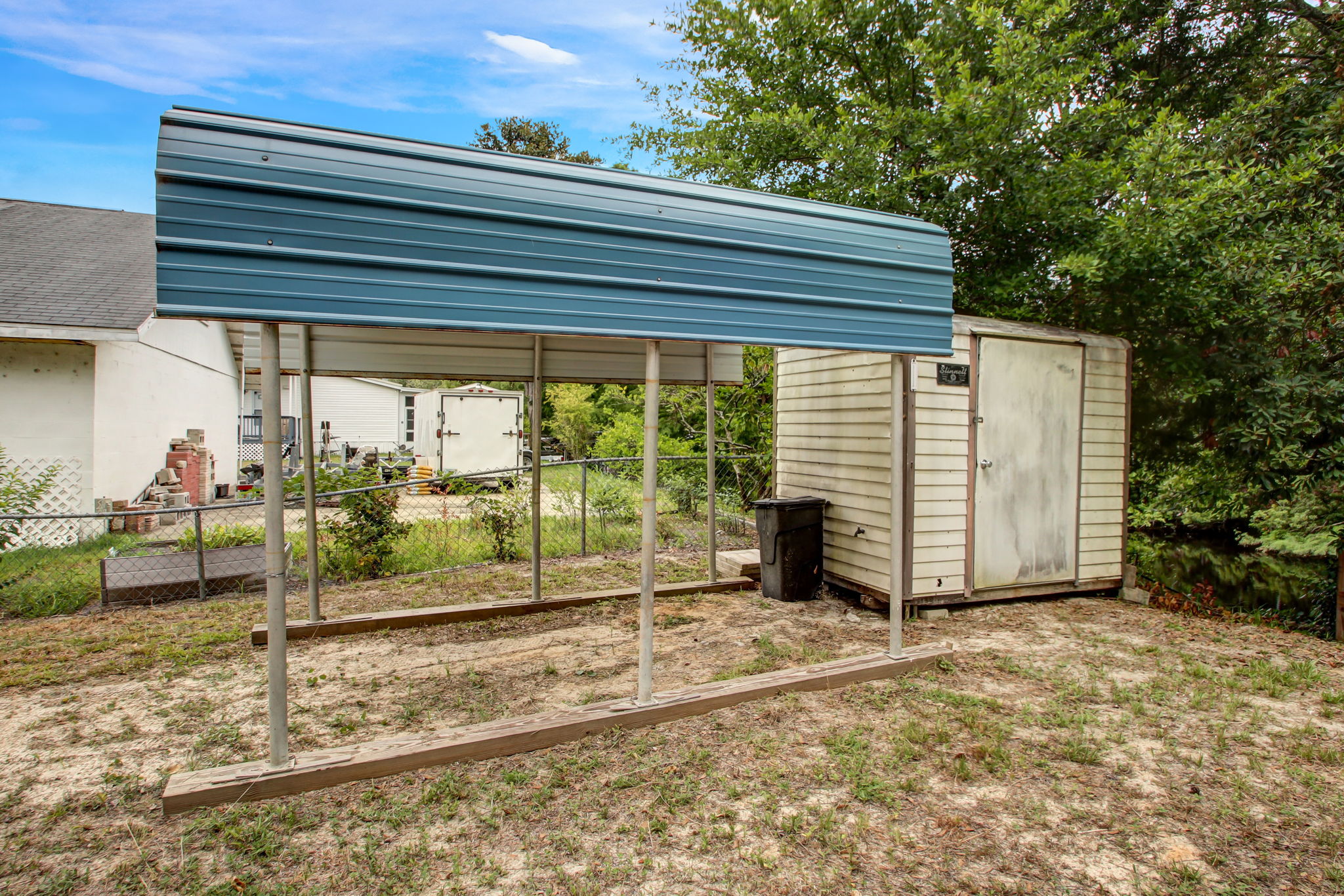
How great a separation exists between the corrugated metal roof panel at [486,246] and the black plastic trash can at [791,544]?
2.30m

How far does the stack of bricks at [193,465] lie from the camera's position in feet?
37.0

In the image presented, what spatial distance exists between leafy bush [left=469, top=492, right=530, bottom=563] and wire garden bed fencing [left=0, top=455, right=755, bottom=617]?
1cm

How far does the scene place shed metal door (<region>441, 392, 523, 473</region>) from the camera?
14.9 meters

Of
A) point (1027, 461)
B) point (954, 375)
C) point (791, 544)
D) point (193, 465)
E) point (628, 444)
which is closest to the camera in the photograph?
point (954, 375)

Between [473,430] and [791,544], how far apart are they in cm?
1076

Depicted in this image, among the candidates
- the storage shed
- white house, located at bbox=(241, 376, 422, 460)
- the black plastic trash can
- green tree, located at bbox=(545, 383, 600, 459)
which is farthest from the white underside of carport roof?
white house, located at bbox=(241, 376, 422, 460)

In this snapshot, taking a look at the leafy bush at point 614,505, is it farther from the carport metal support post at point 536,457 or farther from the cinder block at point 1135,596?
the cinder block at point 1135,596

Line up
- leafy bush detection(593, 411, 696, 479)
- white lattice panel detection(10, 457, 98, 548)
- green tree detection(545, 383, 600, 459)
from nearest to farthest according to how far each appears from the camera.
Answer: white lattice panel detection(10, 457, 98, 548), leafy bush detection(593, 411, 696, 479), green tree detection(545, 383, 600, 459)

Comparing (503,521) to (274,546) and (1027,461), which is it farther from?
(1027,461)

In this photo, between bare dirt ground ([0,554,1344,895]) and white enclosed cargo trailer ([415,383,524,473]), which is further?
white enclosed cargo trailer ([415,383,524,473])

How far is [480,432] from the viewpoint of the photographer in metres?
15.1

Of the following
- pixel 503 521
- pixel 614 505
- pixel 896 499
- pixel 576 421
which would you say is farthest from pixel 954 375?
pixel 576 421

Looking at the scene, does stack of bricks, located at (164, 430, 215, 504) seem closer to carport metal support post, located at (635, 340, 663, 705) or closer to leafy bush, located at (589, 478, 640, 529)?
leafy bush, located at (589, 478, 640, 529)

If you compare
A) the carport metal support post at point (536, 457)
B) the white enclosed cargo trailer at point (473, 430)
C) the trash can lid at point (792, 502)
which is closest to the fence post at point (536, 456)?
the carport metal support post at point (536, 457)
